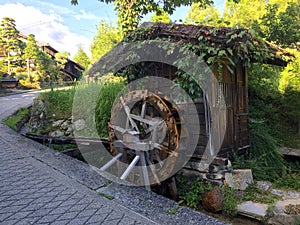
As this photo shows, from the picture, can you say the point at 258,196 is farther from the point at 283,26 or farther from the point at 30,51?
the point at 30,51

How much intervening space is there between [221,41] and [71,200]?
2.85 m

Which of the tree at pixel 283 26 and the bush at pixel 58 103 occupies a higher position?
the tree at pixel 283 26

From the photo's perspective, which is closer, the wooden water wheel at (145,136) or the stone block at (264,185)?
the wooden water wheel at (145,136)

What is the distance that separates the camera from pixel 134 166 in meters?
4.19

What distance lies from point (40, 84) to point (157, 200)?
68.1 feet

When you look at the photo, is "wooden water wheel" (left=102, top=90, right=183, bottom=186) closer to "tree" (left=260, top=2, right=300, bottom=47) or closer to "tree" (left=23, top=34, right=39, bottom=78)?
"tree" (left=260, top=2, right=300, bottom=47)

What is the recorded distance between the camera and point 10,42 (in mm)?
21844

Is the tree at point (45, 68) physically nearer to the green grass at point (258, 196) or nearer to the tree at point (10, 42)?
the tree at point (10, 42)

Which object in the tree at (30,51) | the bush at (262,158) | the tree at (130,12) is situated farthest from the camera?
the tree at (30,51)

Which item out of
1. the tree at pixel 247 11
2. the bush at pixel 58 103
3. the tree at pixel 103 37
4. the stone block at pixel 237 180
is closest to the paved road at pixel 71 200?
the stone block at pixel 237 180

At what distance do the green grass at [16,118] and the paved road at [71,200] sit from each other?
3.95m

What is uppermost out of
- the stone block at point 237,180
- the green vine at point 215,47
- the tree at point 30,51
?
the tree at point 30,51

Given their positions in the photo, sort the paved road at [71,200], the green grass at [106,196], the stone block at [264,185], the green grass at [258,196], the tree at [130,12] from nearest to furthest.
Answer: the paved road at [71,200] → the green grass at [106,196] → the green grass at [258,196] → the stone block at [264,185] → the tree at [130,12]

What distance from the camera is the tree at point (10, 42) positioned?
71.3 ft
